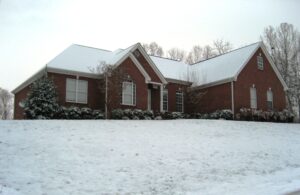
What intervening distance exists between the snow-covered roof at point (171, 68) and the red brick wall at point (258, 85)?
17.3ft

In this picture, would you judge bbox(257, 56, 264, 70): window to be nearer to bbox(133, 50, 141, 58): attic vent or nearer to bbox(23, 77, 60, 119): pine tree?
bbox(133, 50, 141, 58): attic vent

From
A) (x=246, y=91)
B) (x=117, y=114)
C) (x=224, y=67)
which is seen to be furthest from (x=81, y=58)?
(x=246, y=91)

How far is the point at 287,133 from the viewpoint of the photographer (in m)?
20.7

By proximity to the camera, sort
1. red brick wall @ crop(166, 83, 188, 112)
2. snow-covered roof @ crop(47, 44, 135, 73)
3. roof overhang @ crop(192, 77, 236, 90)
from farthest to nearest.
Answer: red brick wall @ crop(166, 83, 188, 112), roof overhang @ crop(192, 77, 236, 90), snow-covered roof @ crop(47, 44, 135, 73)

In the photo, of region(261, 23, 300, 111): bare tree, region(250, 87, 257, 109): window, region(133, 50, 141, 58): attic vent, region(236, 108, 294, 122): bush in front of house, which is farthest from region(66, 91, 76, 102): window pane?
region(261, 23, 300, 111): bare tree

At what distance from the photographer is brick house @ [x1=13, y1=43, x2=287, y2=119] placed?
24016mm

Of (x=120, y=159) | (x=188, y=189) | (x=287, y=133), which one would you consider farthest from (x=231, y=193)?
(x=287, y=133)

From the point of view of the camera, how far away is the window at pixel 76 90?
23906mm

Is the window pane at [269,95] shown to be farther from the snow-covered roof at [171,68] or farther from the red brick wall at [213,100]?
the snow-covered roof at [171,68]

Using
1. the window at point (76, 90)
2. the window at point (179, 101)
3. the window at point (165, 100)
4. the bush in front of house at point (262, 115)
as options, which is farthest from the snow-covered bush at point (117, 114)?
the bush in front of house at point (262, 115)

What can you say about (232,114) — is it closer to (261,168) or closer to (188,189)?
(261,168)

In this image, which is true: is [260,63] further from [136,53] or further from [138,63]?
[138,63]

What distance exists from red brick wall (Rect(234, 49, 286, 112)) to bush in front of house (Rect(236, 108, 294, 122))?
0.72 m

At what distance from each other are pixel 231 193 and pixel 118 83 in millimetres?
15111
